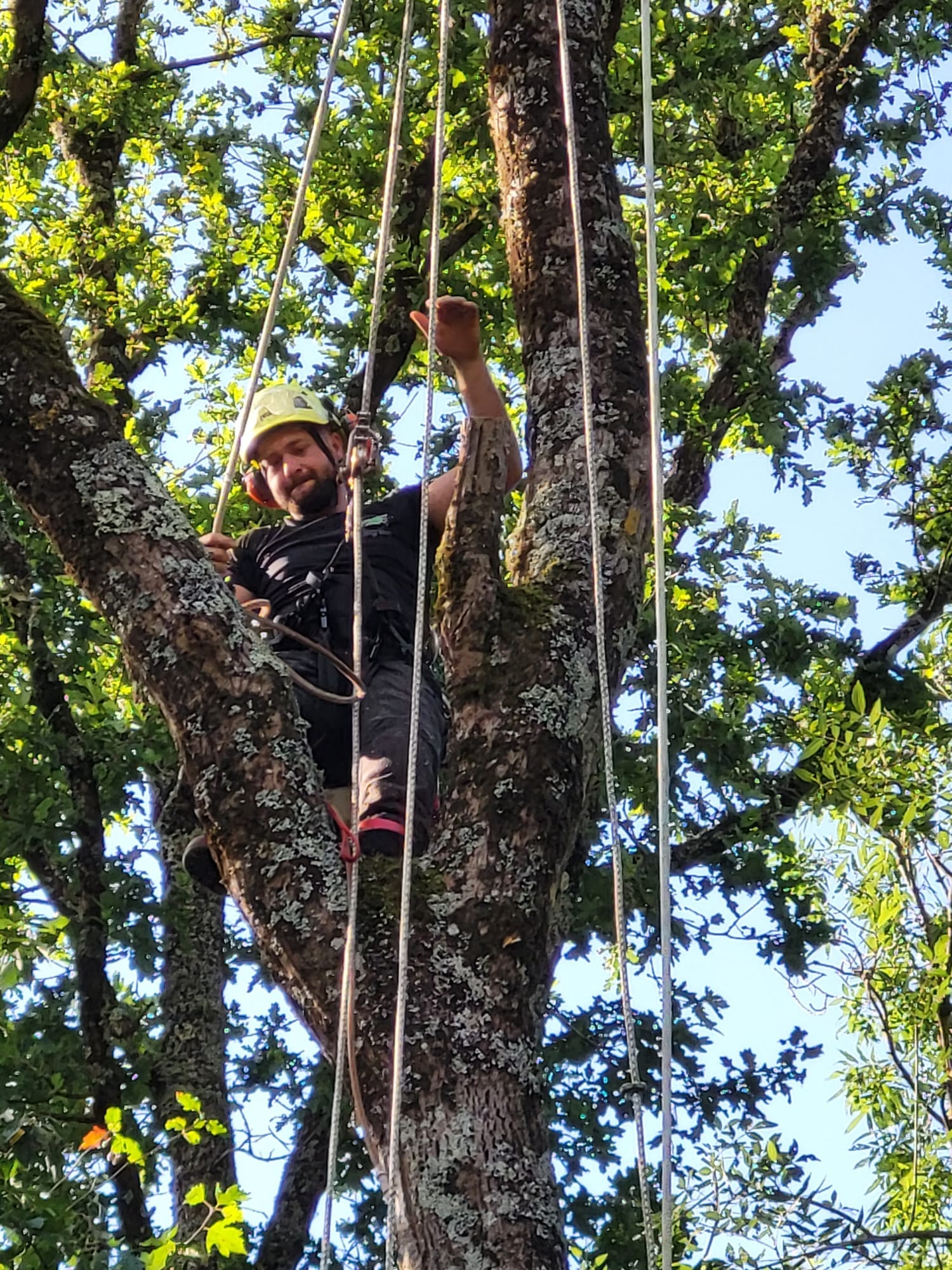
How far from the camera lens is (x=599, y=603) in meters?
2.73

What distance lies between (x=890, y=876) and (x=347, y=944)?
271 cm

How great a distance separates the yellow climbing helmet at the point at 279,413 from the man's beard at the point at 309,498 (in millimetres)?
153

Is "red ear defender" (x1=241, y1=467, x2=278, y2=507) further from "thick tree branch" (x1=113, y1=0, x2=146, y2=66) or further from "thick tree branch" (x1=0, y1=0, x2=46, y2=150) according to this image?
"thick tree branch" (x1=113, y1=0, x2=146, y2=66)

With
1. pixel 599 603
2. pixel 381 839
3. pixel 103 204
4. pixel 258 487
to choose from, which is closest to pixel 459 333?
pixel 599 603

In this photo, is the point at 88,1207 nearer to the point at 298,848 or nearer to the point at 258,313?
the point at 298,848

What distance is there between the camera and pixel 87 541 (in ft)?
9.06

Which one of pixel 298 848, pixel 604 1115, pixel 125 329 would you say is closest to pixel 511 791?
pixel 298 848

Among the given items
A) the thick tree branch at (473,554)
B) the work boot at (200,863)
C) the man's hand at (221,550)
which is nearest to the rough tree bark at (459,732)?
the thick tree branch at (473,554)

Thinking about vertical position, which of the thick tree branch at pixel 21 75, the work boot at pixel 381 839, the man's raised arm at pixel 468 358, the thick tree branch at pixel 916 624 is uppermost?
the thick tree branch at pixel 21 75

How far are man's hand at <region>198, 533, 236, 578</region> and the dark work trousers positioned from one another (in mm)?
354

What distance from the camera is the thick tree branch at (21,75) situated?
16.0 feet

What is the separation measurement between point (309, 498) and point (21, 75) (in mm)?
1838

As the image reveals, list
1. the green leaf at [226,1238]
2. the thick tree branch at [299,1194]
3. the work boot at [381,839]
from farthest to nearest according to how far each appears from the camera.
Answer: the thick tree branch at [299,1194], the work boot at [381,839], the green leaf at [226,1238]

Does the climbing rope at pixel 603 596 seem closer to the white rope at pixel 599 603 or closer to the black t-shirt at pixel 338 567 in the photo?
the white rope at pixel 599 603
